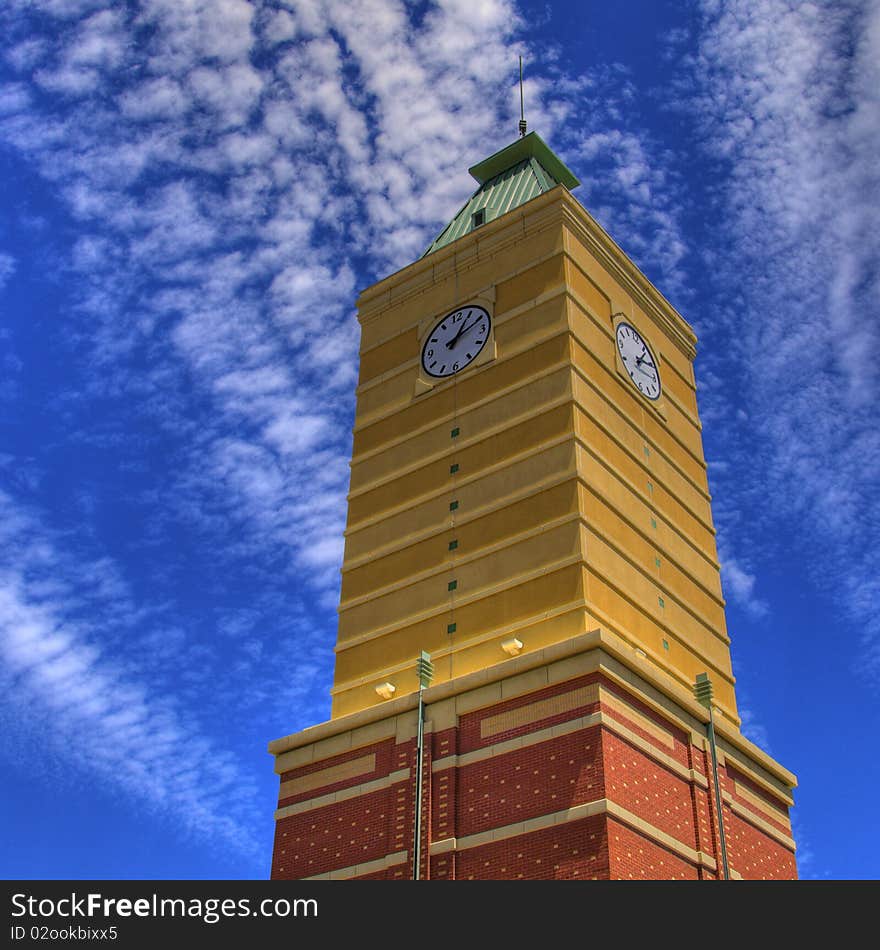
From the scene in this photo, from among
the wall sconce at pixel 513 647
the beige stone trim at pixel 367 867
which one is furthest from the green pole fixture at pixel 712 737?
the beige stone trim at pixel 367 867

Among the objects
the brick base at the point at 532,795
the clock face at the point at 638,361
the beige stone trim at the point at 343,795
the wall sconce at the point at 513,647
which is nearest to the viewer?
the brick base at the point at 532,795

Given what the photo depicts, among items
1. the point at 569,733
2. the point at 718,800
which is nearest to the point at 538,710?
the point at 569,733

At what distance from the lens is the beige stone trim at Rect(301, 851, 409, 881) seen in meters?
32.9

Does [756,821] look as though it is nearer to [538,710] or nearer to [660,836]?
[660,836]

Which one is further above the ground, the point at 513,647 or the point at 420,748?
the point at 513,647

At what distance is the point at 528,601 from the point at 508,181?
66.1 ft

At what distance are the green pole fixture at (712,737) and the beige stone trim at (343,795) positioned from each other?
8.16 meters

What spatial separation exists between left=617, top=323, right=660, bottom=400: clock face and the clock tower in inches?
4.1

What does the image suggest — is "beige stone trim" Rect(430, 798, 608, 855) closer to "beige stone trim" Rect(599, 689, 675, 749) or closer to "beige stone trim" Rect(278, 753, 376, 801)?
"beige stone trim" Rect(599, 689, 675, 749)

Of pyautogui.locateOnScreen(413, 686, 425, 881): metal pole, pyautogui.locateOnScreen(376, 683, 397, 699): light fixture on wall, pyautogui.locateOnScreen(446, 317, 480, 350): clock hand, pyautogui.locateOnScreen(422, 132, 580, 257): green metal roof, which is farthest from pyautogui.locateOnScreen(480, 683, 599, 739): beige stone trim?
pyautogui.locateOnScreen(422, 132, 580, 257): green metal roof

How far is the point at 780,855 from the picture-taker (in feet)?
121

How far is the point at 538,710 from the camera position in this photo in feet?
109

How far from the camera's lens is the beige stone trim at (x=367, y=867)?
3288 centimetres

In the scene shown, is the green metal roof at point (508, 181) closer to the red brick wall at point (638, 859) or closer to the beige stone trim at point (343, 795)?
the beige stone trim at point (343, 795)
